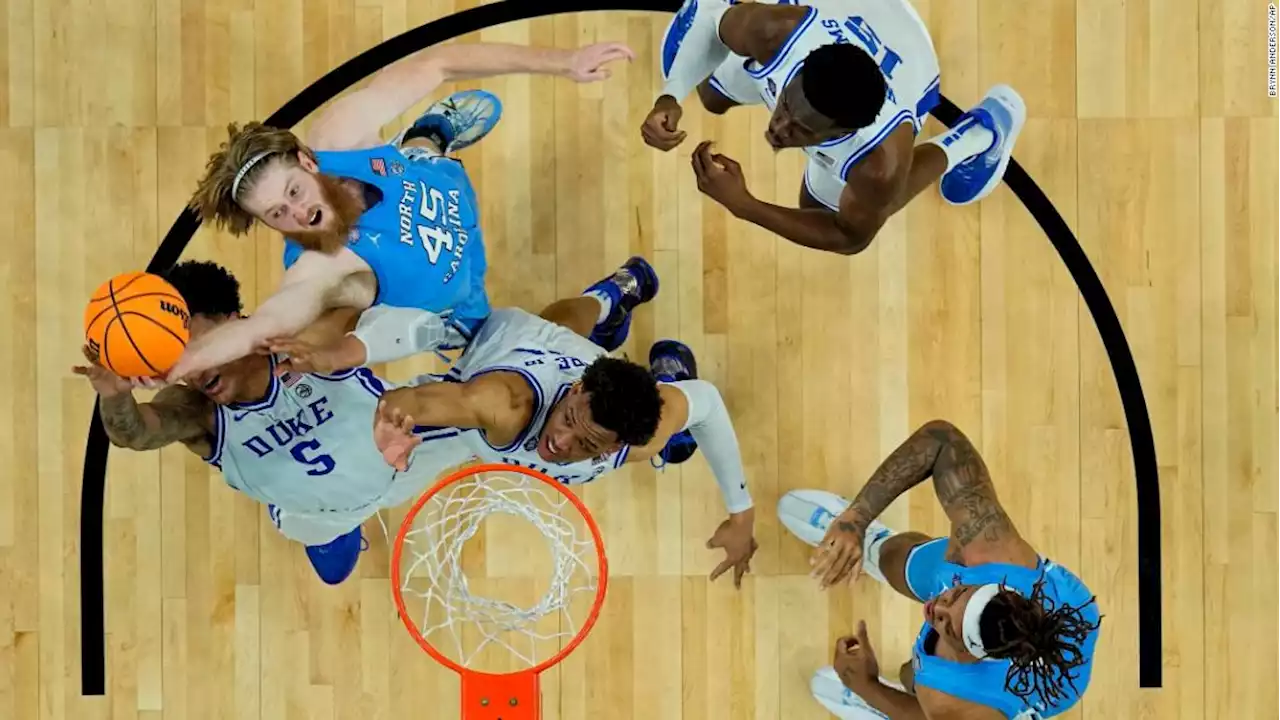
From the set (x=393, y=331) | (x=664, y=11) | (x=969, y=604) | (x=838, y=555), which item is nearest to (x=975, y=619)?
(x=969, y=604)

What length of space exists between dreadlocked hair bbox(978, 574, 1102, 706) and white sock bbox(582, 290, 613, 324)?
1.54m

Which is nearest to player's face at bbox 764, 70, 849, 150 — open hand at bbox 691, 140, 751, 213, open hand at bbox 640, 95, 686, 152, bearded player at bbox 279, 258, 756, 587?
→ open hand at bbox 691, 140, 751, 213

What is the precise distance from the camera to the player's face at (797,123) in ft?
8.57

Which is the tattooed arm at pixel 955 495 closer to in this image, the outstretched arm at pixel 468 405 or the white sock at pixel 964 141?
the white sock at pixel 964 141

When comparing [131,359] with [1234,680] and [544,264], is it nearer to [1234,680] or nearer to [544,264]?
[544,264]

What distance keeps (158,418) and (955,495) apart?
7.21ft

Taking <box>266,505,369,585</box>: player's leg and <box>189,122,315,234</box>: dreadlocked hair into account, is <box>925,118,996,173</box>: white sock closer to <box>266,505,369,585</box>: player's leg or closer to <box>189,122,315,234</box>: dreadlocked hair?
<box>189,122,315,234</box>: dreadlocked hair

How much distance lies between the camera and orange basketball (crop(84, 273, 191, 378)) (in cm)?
249

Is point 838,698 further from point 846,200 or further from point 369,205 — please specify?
point 369,205

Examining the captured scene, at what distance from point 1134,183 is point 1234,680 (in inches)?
71.2

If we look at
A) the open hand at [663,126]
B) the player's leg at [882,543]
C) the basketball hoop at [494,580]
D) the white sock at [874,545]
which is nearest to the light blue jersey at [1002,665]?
the player's leg at [882,543]

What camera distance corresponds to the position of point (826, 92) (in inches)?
101

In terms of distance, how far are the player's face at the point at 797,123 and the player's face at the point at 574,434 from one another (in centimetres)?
83

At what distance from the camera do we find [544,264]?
3.81 metres
